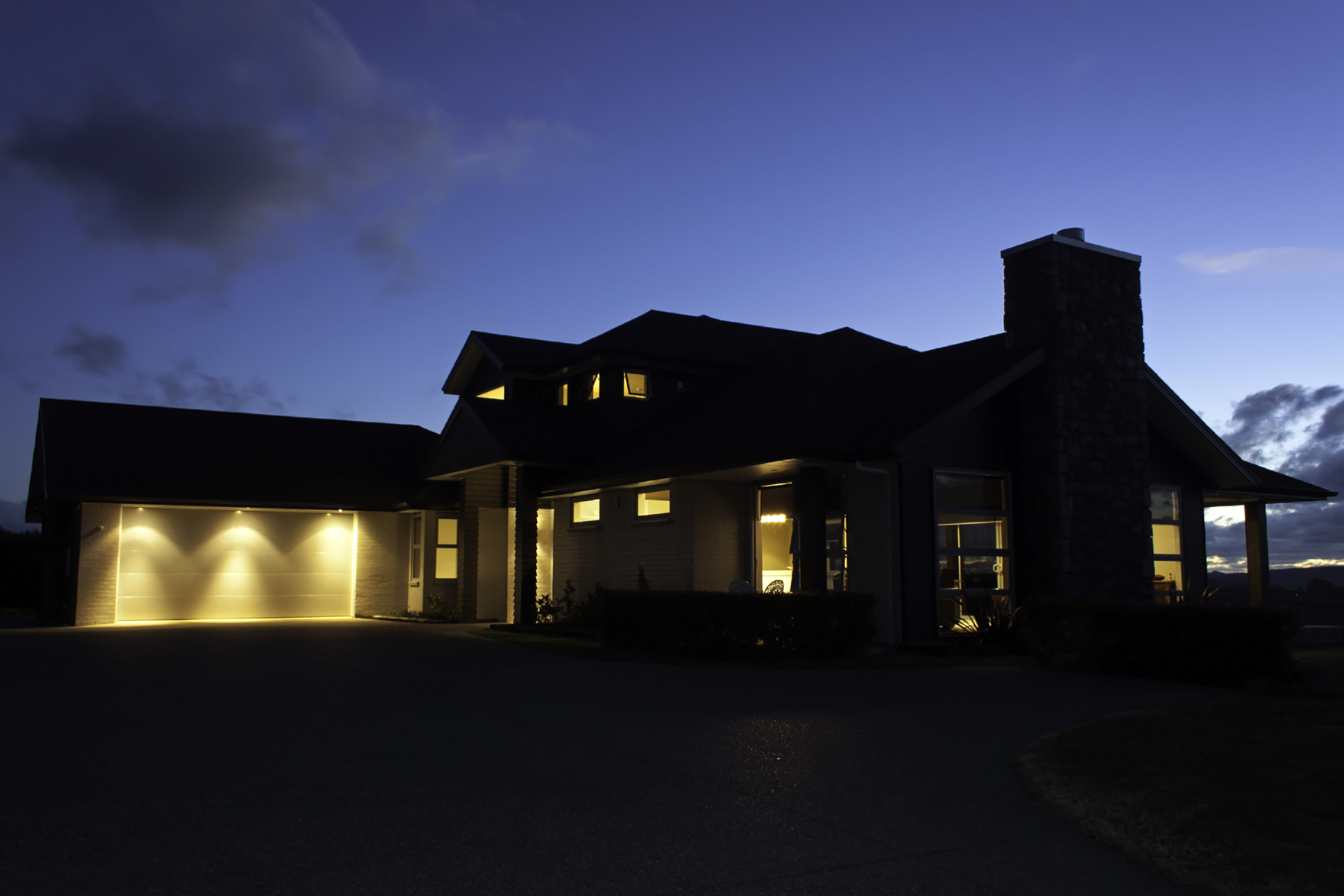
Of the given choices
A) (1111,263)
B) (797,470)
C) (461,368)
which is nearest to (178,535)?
(461,368)

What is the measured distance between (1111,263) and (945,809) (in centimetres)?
1324

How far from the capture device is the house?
51.5 feet

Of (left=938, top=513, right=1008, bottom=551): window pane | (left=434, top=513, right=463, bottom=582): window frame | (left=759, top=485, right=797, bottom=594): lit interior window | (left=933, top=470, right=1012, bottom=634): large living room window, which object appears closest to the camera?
(left=933, top=470, right=1012, bottom=634): large living room window

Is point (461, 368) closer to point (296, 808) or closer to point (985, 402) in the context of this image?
point (985, 402)

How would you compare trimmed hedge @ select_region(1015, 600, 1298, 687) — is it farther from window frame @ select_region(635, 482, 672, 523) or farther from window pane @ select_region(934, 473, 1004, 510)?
window frame @ select_region(635, 482, 672, 523)

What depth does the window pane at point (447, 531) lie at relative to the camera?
2506 cm

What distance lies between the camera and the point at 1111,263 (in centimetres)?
1659

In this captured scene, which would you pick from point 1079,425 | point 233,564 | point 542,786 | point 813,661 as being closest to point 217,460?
→ point 233,564

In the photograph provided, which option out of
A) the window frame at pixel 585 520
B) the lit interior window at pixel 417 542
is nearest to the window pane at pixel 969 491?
the window frame at pixel 585 520

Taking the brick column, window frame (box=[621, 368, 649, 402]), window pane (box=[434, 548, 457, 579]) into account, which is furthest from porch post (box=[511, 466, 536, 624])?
window pane (box=[434, 548, 457, 579])

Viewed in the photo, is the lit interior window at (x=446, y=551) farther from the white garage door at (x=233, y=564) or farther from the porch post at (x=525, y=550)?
the porch post at (x=525, y=550)

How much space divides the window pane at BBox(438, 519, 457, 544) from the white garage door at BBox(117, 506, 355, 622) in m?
2.65

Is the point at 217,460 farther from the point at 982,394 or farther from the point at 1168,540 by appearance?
the point at 1168,540

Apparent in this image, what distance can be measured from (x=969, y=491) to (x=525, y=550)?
9249 millimetres
